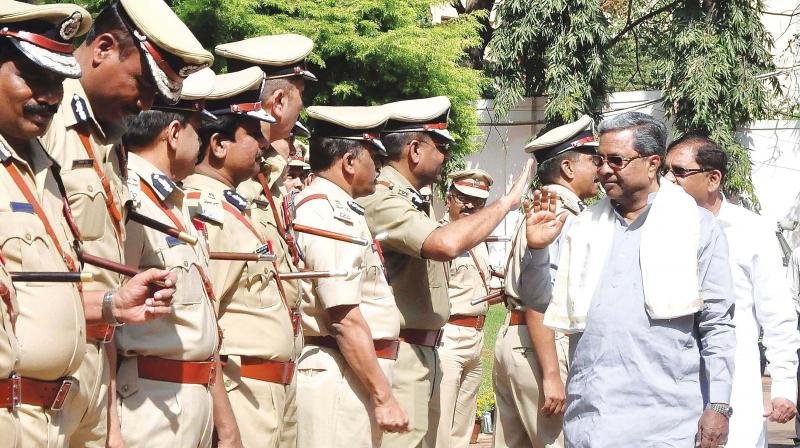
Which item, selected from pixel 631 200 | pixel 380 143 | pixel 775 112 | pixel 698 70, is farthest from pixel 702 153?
pixel 775 112

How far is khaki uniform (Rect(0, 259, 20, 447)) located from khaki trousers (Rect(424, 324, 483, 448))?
5.59 metres

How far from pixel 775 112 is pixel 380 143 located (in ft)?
56.4

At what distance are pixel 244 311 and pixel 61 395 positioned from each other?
152cm

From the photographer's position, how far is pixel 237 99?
5219mm

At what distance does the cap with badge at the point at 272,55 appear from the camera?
5.93 m

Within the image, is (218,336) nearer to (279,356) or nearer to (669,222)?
(279,356)

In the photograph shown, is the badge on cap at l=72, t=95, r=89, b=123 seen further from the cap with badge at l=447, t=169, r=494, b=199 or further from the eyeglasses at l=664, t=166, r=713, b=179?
the cap with badge at l=447, t=169, r=494, b=199

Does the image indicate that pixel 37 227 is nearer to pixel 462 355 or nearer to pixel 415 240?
pixel 415 240

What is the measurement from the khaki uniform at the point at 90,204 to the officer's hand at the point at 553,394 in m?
3.05

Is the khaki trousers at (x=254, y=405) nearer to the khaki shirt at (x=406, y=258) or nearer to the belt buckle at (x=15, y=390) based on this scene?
the khaki shirt at (x=406, y=258)

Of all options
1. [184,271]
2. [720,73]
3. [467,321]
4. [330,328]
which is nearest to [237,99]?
[184,271]

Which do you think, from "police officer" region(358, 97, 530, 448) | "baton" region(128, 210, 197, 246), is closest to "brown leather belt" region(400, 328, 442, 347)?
"police officer" region(358, 97, 530, 448)

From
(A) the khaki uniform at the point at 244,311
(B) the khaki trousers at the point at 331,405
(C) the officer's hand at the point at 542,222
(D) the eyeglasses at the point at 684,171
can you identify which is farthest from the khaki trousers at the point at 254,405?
(D) the eyeglasses at the point at 684,171

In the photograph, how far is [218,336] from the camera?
4.57 m
